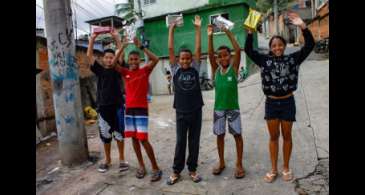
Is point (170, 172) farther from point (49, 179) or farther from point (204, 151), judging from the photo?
point (49, 179)

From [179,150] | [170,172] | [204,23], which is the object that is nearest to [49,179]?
[170,172]

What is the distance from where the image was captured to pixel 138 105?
396 cm

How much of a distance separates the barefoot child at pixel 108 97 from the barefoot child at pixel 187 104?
962mm

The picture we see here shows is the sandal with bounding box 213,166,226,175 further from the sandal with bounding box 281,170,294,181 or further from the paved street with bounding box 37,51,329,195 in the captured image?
the sandal with bounding box 281,170,294,181

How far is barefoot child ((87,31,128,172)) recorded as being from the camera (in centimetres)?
423

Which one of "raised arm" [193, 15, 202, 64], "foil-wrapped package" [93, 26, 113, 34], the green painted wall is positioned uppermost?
the green painted wall

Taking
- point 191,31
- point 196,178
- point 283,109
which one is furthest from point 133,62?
point 191,31

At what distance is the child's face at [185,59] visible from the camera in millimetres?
3750

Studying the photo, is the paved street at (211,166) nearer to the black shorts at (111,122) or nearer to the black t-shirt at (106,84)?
the black shorts at (111,122)

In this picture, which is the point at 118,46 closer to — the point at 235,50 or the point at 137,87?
the point at 137,87

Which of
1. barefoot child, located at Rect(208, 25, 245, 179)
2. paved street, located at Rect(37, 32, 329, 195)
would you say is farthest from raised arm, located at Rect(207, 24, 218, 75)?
paved street, located at Rect(37, 32, 329, 195)

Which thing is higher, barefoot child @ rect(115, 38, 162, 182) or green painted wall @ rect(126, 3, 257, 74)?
green painted wall @ rect(126, 3, 257, 74)

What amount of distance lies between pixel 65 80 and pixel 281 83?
3.24 meters

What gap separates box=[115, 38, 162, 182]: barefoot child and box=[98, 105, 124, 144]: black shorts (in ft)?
1.26
